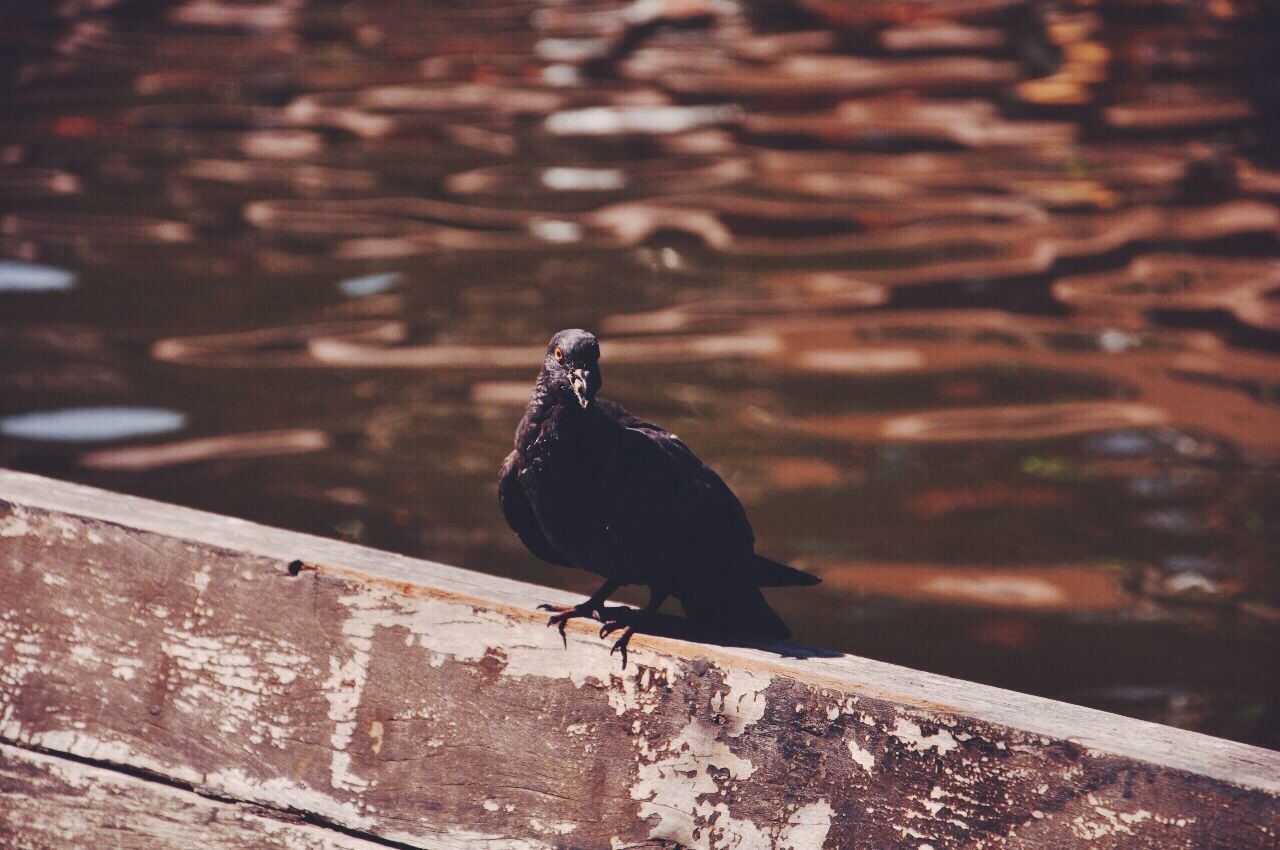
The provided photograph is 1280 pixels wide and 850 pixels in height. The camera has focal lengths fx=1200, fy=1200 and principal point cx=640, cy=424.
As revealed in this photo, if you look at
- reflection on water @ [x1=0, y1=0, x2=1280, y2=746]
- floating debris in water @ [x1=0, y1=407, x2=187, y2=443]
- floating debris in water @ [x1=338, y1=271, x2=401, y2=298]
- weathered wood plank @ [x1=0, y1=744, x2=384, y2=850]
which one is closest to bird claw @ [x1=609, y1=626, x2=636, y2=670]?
weathered wood plank @ [x1=0, y1=744, x2=384, y2=850]

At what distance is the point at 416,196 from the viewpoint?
542 centimetres

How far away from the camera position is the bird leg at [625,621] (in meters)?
1.27

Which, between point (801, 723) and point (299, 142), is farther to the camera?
point (299, 142)

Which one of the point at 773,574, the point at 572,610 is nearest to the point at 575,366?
the point at 572,610

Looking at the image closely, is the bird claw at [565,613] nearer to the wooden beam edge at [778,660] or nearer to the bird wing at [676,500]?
the wooden beam edge at [778,660]

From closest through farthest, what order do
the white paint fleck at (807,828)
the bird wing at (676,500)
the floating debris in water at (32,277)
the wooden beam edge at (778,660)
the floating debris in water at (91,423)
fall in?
the wooden beam edge at (778,660), the white paint fleck at (807,828), the bird wing at (676,500), the floating debris in water at (91,423), the floating debris in water at (32,277)

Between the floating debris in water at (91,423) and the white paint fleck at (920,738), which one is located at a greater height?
the white paint fleck at (920,738)

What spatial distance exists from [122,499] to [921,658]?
2580 mm

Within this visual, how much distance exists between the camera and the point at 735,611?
56.5 inches

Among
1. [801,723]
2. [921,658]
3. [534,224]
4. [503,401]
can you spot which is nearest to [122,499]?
[801,723]

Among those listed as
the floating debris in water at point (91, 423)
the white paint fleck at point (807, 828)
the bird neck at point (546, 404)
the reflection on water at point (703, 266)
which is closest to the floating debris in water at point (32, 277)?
the reflection on water at point (703, 266)

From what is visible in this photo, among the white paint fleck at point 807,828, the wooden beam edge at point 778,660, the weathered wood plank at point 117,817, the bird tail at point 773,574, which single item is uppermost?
the wooden beam edge at point 778,660

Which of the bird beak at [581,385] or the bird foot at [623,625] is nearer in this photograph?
the bird foot at [623,625]

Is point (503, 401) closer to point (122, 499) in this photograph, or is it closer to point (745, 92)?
point (745, 92)
